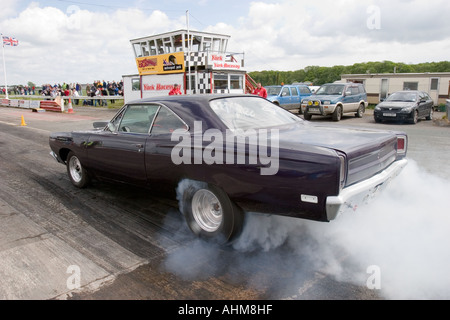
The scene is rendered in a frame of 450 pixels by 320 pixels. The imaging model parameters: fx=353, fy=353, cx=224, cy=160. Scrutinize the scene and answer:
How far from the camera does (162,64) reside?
62.3 ft

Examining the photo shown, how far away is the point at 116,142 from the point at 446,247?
3537mm

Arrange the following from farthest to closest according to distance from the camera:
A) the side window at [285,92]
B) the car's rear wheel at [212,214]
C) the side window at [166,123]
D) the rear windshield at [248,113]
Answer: the side window at [285,92] → the side window at [166,123] → the rear windshield at [248,113] → the car's rear wheel at [212,214]

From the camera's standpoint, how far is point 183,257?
10.4 ft

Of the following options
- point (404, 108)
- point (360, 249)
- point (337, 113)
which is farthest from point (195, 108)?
point (337, 113)

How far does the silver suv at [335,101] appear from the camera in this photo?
15.0 meters

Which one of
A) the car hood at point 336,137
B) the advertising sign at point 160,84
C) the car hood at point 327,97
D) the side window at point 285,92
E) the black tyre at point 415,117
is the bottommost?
the black tyre at point 415,117

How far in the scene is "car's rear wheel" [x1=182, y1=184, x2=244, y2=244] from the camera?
123 inches

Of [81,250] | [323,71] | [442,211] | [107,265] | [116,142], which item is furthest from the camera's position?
[323,71]

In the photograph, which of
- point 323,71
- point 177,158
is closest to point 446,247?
point 177,158

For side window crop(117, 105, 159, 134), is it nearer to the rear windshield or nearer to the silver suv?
the rear windshield

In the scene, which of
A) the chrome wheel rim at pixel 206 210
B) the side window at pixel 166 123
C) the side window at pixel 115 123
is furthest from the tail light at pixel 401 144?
the side window at pixel 115 123

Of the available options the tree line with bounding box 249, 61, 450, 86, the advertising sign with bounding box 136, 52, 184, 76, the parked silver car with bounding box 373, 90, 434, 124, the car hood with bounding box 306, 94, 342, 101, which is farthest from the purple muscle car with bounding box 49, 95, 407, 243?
the tree line with bounding box 249, 61, 450, 86

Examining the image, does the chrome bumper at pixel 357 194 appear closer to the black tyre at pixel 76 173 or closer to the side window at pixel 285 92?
the black tyre at pixel 76 173
